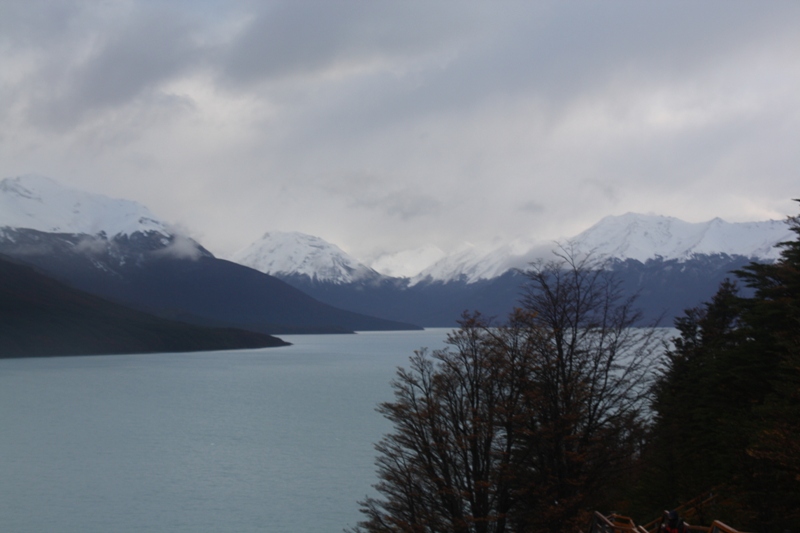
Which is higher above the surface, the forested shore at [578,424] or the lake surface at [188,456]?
the forested shore at [578,424]

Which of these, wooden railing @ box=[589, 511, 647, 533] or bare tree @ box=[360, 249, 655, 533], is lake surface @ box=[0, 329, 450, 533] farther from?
wooden railing @ box=[589, 511, 647, 533]

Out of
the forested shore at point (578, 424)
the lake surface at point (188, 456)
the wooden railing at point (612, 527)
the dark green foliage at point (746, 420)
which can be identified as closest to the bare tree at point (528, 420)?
the forested shore at point (578, 424)

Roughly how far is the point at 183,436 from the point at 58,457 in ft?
35.0

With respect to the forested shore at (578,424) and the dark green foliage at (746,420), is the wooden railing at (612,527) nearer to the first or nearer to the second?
the dark green foliage at (746,420)

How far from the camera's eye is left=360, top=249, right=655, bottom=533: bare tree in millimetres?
22734

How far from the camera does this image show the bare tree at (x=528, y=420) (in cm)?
2273

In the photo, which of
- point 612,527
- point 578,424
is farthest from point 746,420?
point 612,527

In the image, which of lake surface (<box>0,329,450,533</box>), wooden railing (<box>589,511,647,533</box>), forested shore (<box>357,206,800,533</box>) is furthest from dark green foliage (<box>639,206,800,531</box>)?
lake surface (<box>0,329,450,533</box>)

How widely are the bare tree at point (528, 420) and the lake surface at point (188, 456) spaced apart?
853 cm

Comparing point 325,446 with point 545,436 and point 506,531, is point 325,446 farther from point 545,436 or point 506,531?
point 545,436

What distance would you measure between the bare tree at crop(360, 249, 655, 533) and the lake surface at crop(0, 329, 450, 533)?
853cm

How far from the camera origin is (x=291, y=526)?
3272 centimetres

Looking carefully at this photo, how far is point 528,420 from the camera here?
2392 cm

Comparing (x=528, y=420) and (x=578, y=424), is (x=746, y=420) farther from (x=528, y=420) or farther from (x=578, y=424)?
(x=528, y=420)
